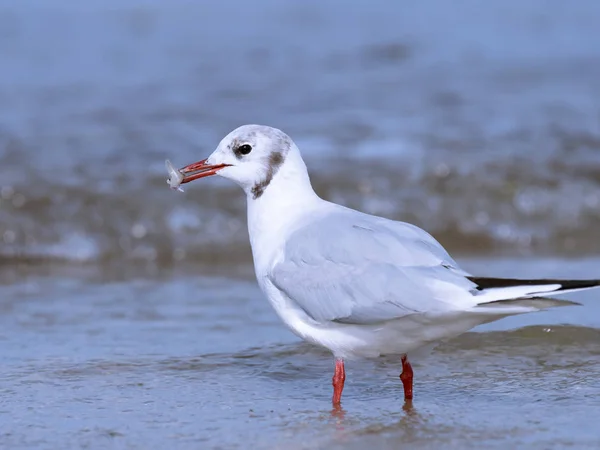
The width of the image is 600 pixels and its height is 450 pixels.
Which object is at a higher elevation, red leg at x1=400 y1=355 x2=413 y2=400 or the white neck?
the white neck

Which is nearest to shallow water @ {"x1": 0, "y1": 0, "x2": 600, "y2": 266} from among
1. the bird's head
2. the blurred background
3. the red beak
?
the blurred background

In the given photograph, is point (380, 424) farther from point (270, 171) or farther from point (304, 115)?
point (304, 115)

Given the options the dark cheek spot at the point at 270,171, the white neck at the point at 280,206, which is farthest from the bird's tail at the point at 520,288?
the dark cheek spot at the point at 270,171

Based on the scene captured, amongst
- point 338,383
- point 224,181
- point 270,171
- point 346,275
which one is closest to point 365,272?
point 346,275

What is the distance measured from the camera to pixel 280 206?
4.18 m

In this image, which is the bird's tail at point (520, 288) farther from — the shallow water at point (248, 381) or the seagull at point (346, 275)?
the shallow water at point (248, 381)

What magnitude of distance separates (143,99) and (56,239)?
3255 mm

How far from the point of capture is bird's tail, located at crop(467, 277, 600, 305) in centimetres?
316

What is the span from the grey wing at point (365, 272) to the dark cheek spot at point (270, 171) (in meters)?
0.30

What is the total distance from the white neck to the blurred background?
0.57 meters

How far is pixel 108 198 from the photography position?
24.2 ft

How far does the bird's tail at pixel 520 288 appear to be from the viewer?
316cm

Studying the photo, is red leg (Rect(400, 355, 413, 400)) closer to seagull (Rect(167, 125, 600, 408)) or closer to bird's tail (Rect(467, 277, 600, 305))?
seagull (Rect(167, 125, 600, 408))

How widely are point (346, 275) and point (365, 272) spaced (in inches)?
3.0
